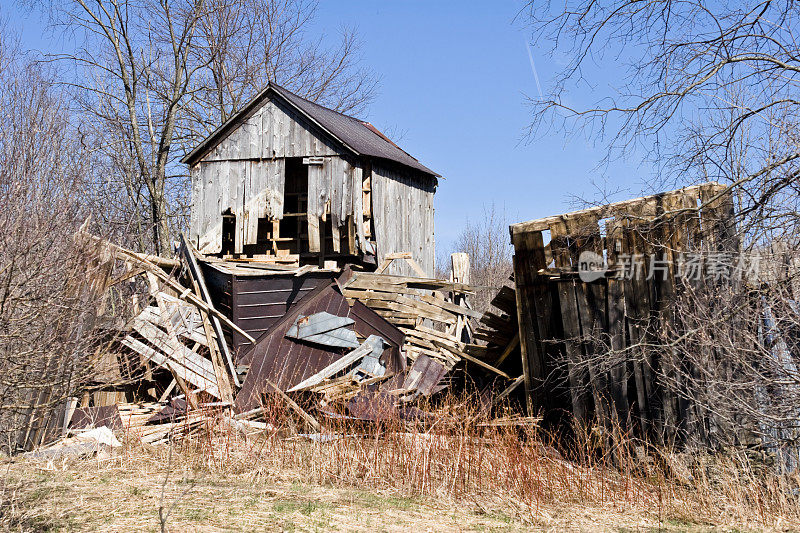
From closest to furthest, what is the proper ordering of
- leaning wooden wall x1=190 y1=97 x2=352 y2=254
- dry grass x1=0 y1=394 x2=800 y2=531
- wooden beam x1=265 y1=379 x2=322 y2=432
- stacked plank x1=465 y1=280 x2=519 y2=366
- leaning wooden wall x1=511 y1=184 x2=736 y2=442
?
dry grass x1=0 y1=394 x2=800 y2=531 → leaning wooden wall x1=511 y1=184 x2=736 y2=442 → wooden beam x1=265 y1=379 x2=322 y2=432 → stacked plank x1=465 y1=280 x2=519 y2=366 → leaning wooden wall x1=190 y1=97 x2=352 y2=254

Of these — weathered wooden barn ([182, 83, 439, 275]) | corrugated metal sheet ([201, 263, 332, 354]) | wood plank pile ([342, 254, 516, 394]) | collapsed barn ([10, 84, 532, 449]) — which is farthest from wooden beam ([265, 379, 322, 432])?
weathered wooden barn ([182, 83, 439, 275])

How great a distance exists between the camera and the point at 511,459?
7543 mm

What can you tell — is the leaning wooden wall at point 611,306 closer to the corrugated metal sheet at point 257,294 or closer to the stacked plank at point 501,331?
the stacked plank at point 501,331

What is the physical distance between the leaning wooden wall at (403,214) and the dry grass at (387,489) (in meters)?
12.0

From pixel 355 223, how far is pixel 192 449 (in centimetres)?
1132

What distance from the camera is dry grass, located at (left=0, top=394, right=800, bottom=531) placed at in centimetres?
621

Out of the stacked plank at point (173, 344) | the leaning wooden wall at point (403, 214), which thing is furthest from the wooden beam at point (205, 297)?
the leaning wooden wall at point (403, 214)

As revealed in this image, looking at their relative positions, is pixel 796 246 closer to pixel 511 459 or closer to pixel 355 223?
pixel 511 459

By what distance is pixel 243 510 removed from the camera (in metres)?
6.35

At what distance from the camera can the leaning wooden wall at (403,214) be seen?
20.6 meters

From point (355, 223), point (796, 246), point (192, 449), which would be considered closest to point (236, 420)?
point (192, 449)

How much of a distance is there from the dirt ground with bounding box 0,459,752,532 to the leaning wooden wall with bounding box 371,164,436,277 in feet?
44.2

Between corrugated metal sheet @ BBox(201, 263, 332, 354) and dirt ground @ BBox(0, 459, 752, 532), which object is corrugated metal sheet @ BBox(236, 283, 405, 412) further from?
dirt ground @ BBox(0, 459, 752, 532)

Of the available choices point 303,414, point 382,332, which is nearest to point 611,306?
point 303,414
